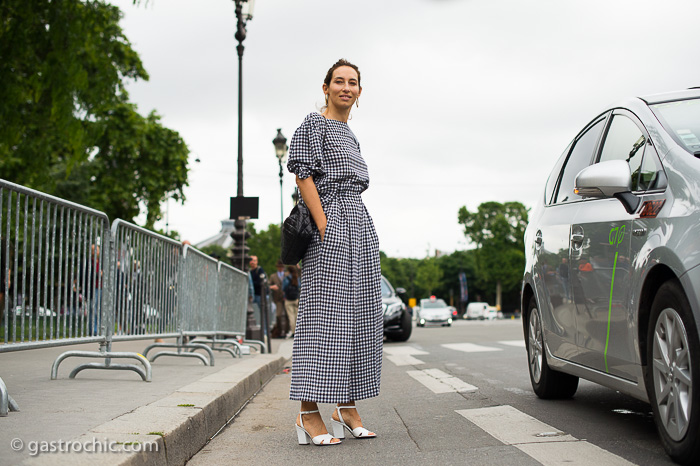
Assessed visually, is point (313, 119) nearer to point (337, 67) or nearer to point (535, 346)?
point (337, 67)

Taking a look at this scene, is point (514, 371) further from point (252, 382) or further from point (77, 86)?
point (77, 86)

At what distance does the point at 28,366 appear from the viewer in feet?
25.1

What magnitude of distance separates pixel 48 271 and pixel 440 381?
13.0ft

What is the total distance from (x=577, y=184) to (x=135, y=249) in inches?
174

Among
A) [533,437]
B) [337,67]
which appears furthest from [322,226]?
[533,437]

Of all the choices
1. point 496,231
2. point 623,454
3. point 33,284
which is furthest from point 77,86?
point 496,231

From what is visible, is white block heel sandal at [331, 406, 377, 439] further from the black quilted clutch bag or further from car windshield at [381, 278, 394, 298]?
car windshield at [381, 278, 394, 298]

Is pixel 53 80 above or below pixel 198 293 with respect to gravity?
above

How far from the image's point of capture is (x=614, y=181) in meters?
3.90

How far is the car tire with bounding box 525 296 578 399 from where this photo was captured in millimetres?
5781

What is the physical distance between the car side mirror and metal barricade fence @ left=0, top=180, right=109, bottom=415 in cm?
313

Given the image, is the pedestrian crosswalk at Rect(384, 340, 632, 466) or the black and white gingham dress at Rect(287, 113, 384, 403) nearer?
the pedestrian crosswalk at Rect(384, 340, 632, 466)

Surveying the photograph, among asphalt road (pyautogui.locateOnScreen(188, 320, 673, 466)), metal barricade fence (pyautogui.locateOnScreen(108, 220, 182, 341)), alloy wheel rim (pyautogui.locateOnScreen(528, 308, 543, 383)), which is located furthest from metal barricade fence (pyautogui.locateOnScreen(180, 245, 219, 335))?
alloy wheel rim (pyautogui.locateOnScreen(528, 308, 543, 383))

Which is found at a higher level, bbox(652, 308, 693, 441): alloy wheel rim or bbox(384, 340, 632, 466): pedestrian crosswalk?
bbox(652, 308, 693, 441): alloy wheel rim
